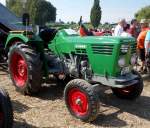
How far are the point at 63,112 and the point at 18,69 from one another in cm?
178

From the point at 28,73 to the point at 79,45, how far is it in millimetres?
1125

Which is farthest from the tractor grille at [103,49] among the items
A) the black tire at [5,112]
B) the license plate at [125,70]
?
the black tire at [5,112]

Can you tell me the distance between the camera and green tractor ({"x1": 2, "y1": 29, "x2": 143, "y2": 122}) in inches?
231

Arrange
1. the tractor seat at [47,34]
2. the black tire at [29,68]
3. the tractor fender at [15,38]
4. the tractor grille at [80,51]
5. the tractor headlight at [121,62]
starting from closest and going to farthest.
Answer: the tractor headlight at [121,62], the tractor grille at [80,51], the black tire at [29,68], the tractor fender at [15,38], the tractor seat at [47,34]

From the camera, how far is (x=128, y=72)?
6.29 m

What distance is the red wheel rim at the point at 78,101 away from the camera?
584cm

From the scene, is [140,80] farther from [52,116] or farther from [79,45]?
[52,116]

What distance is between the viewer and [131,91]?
6.91 m

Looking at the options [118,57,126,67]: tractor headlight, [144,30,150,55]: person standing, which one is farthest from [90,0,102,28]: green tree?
[118,57,126,67]: tractor headlight

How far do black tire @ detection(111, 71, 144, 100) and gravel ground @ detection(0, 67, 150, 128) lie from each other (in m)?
0.10

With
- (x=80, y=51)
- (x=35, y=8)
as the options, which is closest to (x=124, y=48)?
(x=80, y=51)

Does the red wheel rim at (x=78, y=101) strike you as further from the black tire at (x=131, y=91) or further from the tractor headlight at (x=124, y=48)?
the black tire at (x=131, y=91)

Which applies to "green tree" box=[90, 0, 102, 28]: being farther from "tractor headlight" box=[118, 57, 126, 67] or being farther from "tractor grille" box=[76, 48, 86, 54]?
"tractor headlight" box=[118, 57, 126, 67]

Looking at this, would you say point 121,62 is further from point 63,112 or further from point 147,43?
point 147,43
